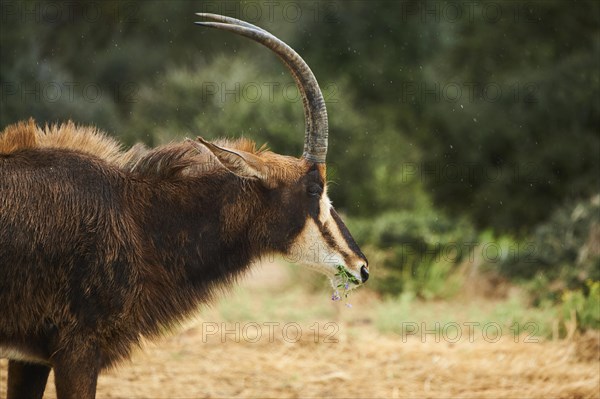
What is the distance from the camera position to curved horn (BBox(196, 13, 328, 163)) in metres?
5.22

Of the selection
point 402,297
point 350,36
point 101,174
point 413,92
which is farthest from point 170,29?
point 101,174

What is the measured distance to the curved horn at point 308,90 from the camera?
5.22m

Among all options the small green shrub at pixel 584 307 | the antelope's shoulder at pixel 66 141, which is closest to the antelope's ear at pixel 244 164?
the antelope's shoulder at pixel 66 141

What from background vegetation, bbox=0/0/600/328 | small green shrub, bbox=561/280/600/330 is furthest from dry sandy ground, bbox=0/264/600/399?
background vegetation, bbox=0/0/600/328

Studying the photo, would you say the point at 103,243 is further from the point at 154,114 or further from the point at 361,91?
the point at 361,91

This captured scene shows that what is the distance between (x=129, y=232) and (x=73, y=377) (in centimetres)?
88

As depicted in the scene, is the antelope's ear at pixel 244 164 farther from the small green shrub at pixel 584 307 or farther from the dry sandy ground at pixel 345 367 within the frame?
the small green shrub at pixel 584 307

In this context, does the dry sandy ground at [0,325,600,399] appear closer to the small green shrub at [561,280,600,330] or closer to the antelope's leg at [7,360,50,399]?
the small green shrub at [561,280,600,330]

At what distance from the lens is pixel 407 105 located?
1038 inches

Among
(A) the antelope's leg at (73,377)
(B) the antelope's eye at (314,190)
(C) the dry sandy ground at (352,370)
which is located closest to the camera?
(A) the antelope's leg at (73,377)

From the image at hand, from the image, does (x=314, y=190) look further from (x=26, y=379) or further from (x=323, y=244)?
(x=26, y=379)

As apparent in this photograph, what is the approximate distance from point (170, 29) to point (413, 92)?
9283 millimetres

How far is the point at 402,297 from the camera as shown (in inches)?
448

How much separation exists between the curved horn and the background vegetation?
4944 mm
